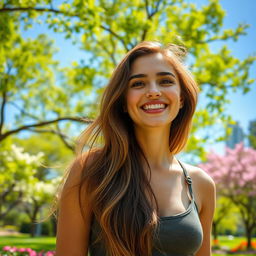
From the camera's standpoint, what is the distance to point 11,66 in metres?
14.7

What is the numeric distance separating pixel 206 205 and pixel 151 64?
3.24 feet

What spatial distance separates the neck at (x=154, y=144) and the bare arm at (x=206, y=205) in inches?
10.2

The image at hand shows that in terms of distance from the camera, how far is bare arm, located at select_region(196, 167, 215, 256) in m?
2.47

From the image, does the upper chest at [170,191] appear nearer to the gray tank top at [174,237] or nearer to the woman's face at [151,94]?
the gray tank top at [174,237]

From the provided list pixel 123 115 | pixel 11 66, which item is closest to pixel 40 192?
pixel 11 66

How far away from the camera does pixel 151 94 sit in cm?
223

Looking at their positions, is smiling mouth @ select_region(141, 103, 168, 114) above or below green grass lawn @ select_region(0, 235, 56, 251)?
above

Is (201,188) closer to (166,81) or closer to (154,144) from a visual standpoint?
(154,144)

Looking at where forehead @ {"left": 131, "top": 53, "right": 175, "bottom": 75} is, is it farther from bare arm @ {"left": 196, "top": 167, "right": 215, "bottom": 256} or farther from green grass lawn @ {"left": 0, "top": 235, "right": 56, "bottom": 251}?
green grass lawn @ {"left": 0, "top": 235, "right": 56, "bottom": 251}

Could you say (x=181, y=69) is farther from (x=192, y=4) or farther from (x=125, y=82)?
(x=192, y=4)

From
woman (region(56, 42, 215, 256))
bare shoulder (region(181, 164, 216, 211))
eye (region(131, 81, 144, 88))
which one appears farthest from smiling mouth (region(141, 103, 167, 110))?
bare shoulder (region(181, 164, 216, 211))

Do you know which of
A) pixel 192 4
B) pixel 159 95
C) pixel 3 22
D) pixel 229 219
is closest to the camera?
pixel 159 95

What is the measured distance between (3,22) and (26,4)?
2.01ft

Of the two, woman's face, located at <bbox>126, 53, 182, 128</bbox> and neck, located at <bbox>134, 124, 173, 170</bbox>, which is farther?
neck, located at <bbox>134, 124, 173, 170</bbox>
